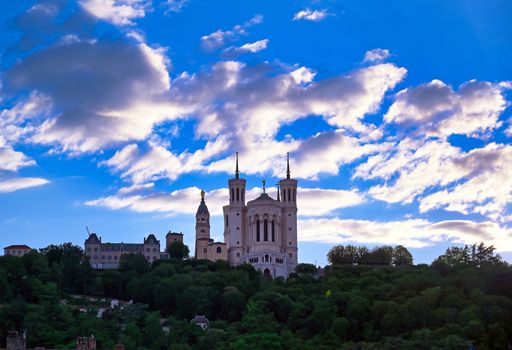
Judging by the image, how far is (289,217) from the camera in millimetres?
111500

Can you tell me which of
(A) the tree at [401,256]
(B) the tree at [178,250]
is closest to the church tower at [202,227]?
(B) the tree at [178,250]

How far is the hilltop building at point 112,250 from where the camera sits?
114 meters

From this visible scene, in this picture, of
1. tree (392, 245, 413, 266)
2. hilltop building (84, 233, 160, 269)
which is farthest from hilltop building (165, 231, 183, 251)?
tree (392, 245, 413, 266)

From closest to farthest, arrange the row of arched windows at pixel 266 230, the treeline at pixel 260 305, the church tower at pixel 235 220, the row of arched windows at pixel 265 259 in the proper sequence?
the treeline at pixel 260 305
the row of arched windows at pixel 265 259
the row of arched windows at pixel 266 230
the church tower at pixel 235 220

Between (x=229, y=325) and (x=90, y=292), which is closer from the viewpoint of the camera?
(x=229, y=325)

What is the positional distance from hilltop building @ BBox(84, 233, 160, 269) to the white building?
1016 cm

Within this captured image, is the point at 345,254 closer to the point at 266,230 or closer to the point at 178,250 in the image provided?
the point at 266,230

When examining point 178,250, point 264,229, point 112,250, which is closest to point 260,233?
point 264,229

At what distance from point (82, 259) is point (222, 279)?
20.7 metres

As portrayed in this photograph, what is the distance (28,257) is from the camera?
302ft

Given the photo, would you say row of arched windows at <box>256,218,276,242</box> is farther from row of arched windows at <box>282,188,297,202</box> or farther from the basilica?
row of arched windows at <box>282,188,297,202</box>

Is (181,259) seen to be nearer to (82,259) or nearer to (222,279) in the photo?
(82,259)

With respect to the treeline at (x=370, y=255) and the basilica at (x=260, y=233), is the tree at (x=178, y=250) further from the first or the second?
the treeline at (x=370, y=255)

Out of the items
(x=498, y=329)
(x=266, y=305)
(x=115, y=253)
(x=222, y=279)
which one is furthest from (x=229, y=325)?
(x=115, y=253)
